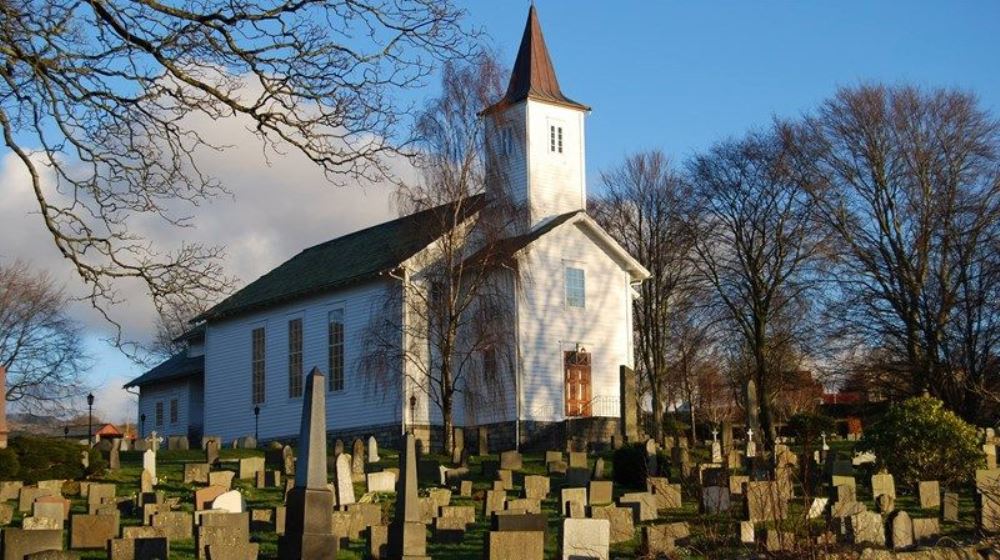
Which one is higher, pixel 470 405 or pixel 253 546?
pixel 470 405

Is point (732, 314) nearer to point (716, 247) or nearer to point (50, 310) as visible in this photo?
point (716, 247)

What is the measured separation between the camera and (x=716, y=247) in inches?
1950

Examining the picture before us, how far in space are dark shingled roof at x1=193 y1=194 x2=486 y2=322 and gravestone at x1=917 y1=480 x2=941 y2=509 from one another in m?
16.8

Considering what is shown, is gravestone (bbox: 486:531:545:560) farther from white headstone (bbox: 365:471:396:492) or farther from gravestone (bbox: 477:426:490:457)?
gravestone (bbox: 477:426:490:457)

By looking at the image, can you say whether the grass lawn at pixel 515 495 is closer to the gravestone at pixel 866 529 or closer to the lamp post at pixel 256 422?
the gravestone at pixel 866 529

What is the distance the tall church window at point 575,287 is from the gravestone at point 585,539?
2517cm

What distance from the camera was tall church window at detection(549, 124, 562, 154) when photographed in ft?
144

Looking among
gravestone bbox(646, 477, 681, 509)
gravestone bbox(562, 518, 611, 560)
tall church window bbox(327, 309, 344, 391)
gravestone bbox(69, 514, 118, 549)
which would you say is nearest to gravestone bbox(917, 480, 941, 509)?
gravestone bbox(646, 477, 681, 509)

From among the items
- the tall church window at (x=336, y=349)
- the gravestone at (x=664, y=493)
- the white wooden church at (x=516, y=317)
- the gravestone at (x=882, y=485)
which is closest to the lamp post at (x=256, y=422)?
the white wooden church at (x=516, y=317)

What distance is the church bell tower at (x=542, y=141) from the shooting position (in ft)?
140

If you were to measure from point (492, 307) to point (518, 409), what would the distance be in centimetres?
343

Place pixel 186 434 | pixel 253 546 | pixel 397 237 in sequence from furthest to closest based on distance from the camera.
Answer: pixel 186 434 < pixel 397 237 < pixel 253 546

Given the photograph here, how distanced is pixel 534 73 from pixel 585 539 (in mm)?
28908

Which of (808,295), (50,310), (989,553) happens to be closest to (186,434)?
(50,310)
